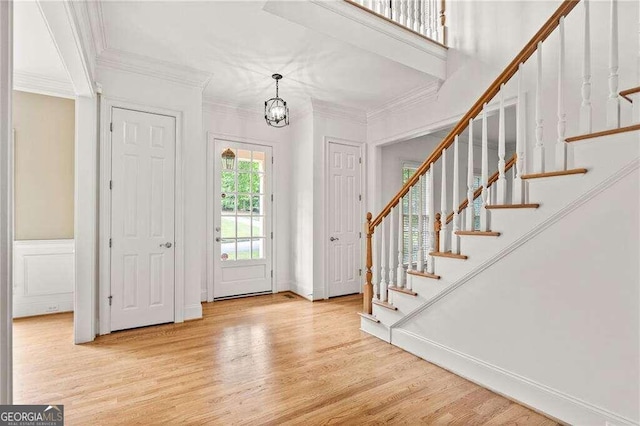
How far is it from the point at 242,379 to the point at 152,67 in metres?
3.15

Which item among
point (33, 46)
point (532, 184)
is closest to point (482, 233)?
point (532, 184)

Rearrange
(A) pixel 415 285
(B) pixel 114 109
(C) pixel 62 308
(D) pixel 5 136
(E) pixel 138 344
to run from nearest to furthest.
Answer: (D) pixel 5 136 < (A) pixel 415 285 < (E) pixel 138 344 < (B) pixel 114 109 < (C) pixel 62 308

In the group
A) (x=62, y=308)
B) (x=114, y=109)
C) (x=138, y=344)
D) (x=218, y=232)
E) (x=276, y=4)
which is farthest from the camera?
(x=218, y=232)

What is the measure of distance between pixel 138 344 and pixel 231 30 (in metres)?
2.96

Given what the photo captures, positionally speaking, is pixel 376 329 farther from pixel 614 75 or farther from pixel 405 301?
pixel 614 75

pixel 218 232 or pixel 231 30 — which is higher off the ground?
pixel 231 30

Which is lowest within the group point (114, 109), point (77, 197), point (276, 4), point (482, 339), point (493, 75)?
point (482, 339)

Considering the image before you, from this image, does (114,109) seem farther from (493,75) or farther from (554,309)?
(554,309)

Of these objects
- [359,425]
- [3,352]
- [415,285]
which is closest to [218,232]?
[415,285]

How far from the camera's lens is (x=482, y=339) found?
7.67 feet

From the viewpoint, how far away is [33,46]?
3.09m

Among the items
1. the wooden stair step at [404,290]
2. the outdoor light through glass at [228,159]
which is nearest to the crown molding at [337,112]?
the outdoor light through glass at [228,159]

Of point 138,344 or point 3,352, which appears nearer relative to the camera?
point 3,352

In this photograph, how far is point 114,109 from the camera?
3.30 metres
